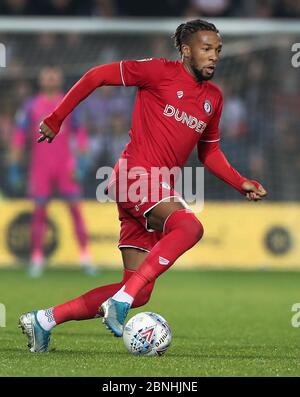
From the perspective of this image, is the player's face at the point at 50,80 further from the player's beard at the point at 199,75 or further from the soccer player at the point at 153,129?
the player's beard at the point at 199,75

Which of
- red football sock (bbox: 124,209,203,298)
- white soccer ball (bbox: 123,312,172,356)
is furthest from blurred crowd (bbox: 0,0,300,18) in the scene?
white soccer ball (bbox: 123,312,172,356)

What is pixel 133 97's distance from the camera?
15633mm

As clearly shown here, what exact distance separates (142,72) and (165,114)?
30 cm

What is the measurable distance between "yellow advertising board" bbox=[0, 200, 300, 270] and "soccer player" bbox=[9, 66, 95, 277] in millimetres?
903

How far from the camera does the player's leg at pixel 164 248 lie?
6094 millimetres

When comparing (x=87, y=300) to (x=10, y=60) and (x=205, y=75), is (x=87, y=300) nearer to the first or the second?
(x=205, y=75)

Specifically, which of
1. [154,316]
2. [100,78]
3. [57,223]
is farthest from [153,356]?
[57,223]

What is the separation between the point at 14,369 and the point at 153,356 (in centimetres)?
100

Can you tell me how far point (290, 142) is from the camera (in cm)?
1590

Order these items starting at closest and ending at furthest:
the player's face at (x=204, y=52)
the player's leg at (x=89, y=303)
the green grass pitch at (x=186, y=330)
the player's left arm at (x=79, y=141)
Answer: the green grass pitch at (x=186, y=330)
the player's leg at (x=89, y=303)
the player's face at (x=204, y=52)
the player's left arm at (x=79, y=141)

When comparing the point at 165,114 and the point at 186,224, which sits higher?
the point at 165,114

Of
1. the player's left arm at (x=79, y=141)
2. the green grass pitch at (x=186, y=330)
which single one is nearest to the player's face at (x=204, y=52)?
the green grass pitch at (x=186, y=330)

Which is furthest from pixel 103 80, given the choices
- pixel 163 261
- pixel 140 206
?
pixel 163 261

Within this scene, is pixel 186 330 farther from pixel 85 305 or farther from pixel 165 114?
pixel 165 114
